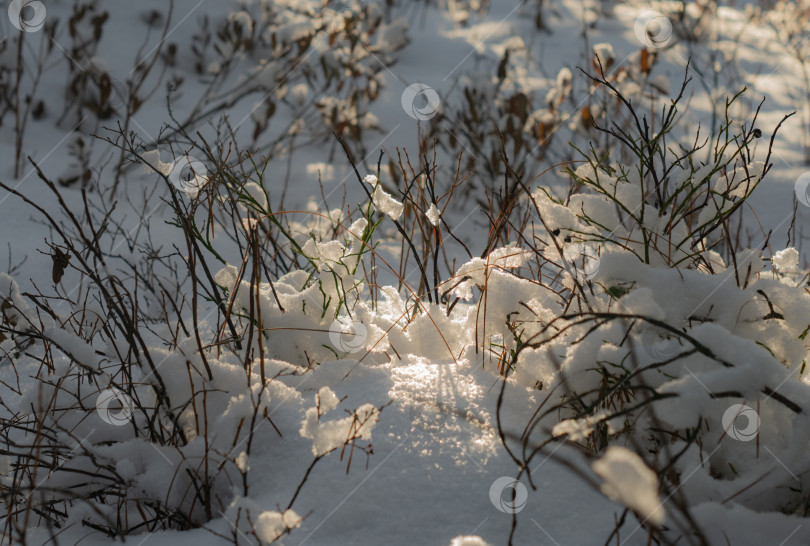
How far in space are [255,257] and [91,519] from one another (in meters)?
0.49

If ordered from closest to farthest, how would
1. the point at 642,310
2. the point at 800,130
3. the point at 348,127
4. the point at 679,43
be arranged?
the point at 642,310 < the point at 348,127 < the point at 800,130 < the point at 679,43

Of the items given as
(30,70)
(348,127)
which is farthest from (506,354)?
(30,70)

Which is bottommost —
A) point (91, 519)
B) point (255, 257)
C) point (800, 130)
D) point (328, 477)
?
point (800, 130)

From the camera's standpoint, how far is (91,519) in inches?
42.7

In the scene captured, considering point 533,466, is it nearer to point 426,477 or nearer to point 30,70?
point 426,477
